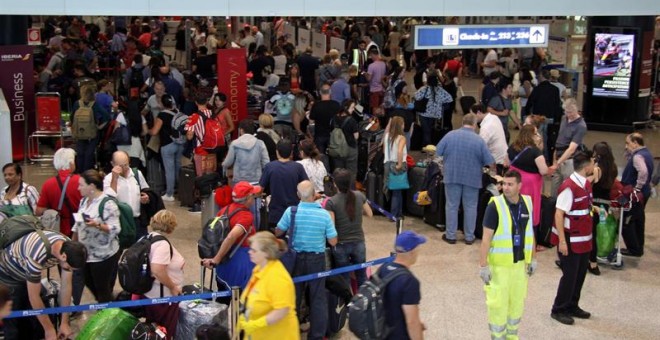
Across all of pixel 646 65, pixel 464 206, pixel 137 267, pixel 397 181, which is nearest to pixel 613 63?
pixel 646 65

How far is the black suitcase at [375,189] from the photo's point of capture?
11859 millimetres

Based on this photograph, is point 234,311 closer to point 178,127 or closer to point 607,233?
point 607,233

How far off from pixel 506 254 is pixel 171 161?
6.05 m

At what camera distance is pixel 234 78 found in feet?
45.4

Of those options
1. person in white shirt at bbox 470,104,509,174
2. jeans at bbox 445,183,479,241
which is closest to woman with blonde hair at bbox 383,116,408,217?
jeans at bbox 445,183,479,241

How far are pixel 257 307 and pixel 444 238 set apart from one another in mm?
5139

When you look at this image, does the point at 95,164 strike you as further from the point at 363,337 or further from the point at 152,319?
the point at 363,337

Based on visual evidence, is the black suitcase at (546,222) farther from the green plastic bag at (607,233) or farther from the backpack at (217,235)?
the backpack at (217,235)

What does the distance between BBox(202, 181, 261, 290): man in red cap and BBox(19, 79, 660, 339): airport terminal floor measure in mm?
1129

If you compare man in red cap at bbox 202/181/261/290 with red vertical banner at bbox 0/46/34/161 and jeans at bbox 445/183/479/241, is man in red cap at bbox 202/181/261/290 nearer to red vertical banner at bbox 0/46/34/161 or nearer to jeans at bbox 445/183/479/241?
jeans at bbox 445/183/479/241

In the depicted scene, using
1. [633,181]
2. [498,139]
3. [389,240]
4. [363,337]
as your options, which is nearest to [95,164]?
[389,240]

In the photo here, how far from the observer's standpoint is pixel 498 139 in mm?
11461

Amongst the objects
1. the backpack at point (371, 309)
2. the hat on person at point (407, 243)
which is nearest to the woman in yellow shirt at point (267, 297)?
the backpack at point (371, 309)

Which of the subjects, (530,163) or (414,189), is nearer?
(530,163)
